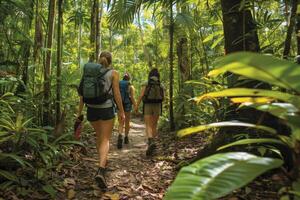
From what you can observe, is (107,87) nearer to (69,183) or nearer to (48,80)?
(69,183)

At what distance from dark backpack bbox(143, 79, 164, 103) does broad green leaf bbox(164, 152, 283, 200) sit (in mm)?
6220

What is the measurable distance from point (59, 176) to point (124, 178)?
2.98 feet

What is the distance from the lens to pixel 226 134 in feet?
17.4

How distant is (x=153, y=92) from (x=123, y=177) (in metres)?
2.44

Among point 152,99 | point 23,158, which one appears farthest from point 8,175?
point 152,99

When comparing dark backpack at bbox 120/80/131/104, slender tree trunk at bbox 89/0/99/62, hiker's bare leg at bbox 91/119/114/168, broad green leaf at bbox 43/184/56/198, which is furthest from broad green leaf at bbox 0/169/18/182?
slender tree trunk at bbox 89/0/99/62

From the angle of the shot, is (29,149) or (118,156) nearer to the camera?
(29,149)

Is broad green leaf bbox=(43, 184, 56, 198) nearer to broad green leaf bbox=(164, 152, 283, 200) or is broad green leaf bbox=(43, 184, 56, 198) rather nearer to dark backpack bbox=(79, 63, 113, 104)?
dark backpack bbox=(79, 63, 113, 104)

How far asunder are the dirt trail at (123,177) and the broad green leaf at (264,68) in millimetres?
3518

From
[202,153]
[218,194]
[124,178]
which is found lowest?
[124,178]

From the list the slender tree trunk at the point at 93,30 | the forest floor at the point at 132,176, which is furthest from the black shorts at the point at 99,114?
the slender tree trunk at the point at 93,30

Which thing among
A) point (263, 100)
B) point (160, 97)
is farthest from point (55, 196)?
point (160, 97)

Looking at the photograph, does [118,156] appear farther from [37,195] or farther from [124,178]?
[37,195]

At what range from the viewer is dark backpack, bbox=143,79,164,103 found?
7668mm
